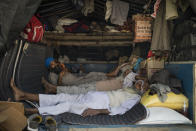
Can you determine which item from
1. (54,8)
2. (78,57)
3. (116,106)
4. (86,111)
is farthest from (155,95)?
(78,57)

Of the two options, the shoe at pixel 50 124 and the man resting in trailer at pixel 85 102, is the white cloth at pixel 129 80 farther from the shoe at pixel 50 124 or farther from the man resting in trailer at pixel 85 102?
the shoe at pixel 50 124

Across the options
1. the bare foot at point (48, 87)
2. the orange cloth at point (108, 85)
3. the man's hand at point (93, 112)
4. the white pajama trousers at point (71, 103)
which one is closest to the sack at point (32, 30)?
the bare foot at point (48, 87)

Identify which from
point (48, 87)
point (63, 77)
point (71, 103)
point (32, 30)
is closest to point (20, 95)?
point (71, 103)

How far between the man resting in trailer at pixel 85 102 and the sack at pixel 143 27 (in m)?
1.59

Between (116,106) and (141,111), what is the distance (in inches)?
20.1

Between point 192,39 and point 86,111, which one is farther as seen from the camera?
point 192,39

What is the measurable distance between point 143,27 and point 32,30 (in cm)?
255

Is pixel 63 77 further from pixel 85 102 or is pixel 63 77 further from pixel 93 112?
pixel 93 112

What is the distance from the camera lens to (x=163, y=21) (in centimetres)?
293

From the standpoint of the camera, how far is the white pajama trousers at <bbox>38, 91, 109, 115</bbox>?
2.33 metres

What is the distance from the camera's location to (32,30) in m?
2.94

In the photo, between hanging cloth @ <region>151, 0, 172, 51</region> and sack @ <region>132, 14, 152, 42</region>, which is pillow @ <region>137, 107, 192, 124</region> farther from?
sack @ <region>132, 14, 152, 42</region>

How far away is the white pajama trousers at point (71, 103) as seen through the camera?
7.65 ft

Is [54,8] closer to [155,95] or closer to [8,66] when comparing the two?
[8,66]
